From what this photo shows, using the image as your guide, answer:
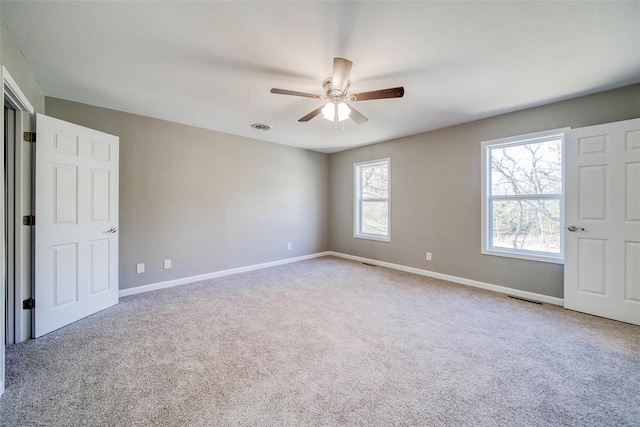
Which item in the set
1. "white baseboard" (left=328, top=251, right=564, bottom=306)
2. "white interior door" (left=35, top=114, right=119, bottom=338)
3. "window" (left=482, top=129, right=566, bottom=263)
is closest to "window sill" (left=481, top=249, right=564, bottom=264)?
"window" (left=482, top=129, right=566, bottom=263)

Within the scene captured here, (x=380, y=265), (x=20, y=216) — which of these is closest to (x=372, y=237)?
(x=380, y=265)

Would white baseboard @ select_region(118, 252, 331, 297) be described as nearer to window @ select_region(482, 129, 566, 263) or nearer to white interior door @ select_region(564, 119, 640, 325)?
window @ select_region(482, 129, 566, 263)

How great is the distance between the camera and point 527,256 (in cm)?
332

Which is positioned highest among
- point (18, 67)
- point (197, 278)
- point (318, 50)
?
point (318, 50)

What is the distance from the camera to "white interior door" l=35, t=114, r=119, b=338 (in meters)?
2.36

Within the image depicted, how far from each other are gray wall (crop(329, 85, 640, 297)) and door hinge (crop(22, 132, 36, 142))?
4.64 metres

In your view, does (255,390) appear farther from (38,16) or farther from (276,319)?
(38,16)

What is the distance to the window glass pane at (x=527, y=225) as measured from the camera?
10.5ft

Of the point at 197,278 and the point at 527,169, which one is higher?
the point at 527,169

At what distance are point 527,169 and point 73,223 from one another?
538 cm

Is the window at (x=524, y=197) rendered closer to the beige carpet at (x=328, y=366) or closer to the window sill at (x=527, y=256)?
the window sill at (x=527, y=256)

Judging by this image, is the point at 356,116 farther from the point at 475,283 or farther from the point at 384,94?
the point at 475,283

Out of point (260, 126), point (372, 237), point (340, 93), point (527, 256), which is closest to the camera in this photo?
point (340, 93)

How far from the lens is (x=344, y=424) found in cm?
140
